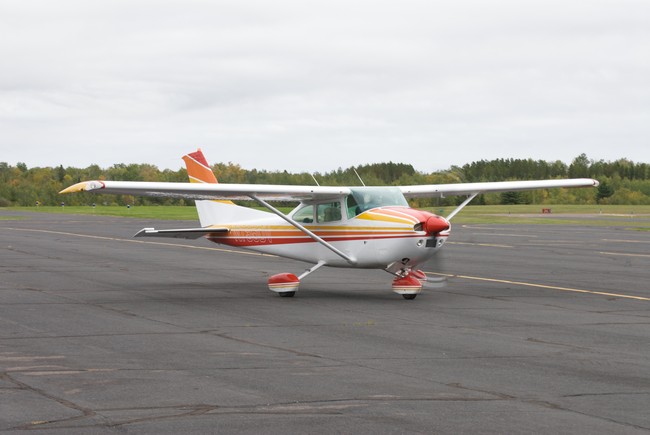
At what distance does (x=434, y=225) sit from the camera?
1736 cm

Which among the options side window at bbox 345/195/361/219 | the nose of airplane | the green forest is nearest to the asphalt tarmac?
the nose of airplane

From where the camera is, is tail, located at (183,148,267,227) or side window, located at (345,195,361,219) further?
tail, located at (183,148,267,227)

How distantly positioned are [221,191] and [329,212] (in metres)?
2.35

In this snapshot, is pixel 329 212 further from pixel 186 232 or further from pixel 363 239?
pixel 186 232

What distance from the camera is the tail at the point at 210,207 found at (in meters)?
21.7

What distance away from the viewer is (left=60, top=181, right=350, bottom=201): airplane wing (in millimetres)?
17578

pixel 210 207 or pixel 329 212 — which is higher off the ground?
pixel 210 207

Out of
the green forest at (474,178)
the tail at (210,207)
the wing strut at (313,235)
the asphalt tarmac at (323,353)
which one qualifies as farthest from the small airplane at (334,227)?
the green forest at (474,178)

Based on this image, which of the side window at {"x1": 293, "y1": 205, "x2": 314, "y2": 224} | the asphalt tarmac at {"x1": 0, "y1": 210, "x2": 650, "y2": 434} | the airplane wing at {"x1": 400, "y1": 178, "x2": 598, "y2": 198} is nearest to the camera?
the asphalt tarmac at {"x1": 0, "y1": 210, "x2": 650, "y2": 434}

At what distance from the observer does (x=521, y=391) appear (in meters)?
9.34

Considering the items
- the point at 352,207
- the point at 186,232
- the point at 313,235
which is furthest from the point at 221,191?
the point at 186,232

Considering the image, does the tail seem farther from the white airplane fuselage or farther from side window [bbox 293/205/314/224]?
side window [bbox 293/205/314/224]

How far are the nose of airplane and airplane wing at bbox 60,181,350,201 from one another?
6.87ft

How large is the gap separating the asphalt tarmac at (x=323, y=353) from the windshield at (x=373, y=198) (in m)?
1.81
